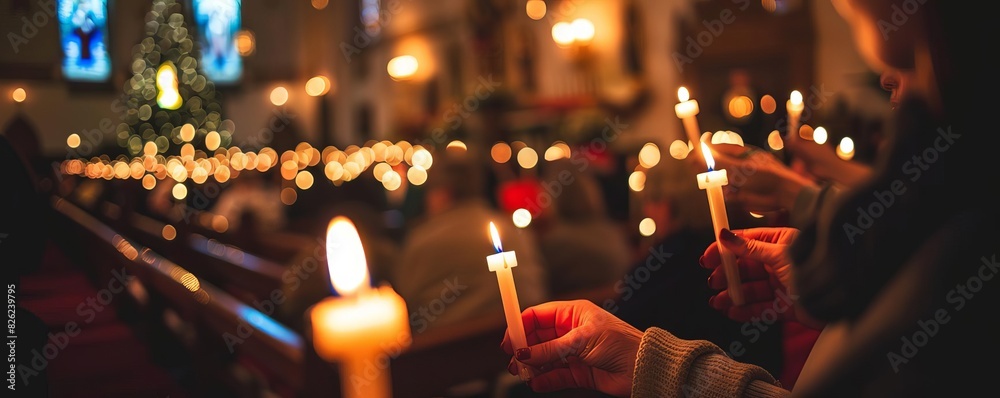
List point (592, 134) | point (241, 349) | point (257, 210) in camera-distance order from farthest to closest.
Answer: point (592, 134)
point (257, 210)
point (241, 349)

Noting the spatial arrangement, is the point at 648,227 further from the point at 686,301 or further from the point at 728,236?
the point at 728,236

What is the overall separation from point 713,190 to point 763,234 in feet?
0.43

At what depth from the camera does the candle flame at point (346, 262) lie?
0.65 meters

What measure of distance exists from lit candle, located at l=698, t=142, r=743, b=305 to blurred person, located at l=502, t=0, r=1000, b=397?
15 cm

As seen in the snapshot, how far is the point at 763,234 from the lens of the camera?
823mm

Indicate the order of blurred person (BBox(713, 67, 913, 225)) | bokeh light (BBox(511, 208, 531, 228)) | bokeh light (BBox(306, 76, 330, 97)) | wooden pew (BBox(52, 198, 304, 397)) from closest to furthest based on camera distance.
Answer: blurred person (BBox(713, 67, 913, 225)) → bokeh light (BBox(306, 76, 330, 97)) → wooden pew (BBox(52, 198, 304, 397)) → bokeh light (BBox(511, 208, 531, 228))

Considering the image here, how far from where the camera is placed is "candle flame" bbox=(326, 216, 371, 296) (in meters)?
0.65

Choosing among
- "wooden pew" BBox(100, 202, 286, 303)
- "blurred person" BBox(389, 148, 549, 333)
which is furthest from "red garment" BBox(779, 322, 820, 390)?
"wooden pew" BBox(100, 202, 286, 303)

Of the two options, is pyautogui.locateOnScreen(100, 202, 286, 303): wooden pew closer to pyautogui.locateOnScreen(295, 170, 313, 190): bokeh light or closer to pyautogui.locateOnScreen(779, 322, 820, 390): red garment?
pyautogui.locateOnScreen(779, 322, 820, 390): red garment

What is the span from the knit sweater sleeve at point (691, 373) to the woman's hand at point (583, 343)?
35mm

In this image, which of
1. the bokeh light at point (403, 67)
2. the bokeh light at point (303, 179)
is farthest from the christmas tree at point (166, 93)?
the bokeh light at point (403, 67)

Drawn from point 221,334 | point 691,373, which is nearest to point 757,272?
point 691,373

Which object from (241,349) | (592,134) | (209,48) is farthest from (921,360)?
(592,134)

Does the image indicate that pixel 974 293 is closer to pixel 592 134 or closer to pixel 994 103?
pixel 994 103
